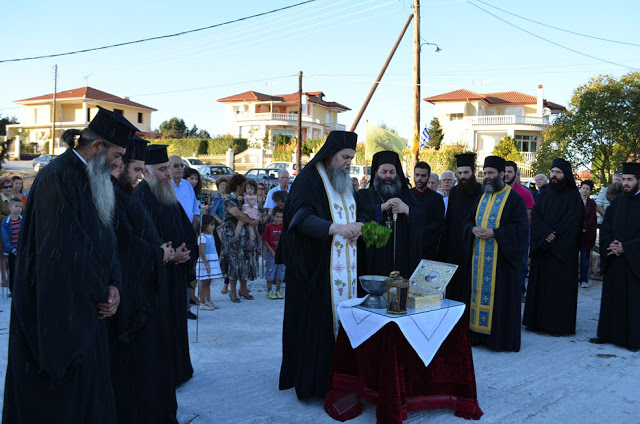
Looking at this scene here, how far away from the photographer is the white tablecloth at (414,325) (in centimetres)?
408

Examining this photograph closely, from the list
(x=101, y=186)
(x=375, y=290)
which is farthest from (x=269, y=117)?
(x=101, y=186)

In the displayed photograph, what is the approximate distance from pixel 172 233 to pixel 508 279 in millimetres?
3934

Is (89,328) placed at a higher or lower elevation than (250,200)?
lower

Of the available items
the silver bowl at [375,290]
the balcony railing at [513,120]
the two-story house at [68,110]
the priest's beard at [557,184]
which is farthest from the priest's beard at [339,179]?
the two-story house at [68,110]

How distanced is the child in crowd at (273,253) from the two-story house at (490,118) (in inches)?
1465

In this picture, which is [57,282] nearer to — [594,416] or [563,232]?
[594,416]

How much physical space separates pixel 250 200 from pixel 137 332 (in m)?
5.67

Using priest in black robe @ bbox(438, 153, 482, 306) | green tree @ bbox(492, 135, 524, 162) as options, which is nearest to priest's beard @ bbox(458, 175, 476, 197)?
priest in black robe @ bbox(438, 153, 482, 306)

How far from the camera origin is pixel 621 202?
700 centimetres

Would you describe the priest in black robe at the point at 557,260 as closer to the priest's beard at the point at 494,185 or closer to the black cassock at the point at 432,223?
the priest's beard at the point at 494,185

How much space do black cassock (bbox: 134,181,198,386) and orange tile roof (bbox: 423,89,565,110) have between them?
51.2 meters

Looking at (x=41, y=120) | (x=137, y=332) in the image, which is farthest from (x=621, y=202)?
(x=41, y=120)

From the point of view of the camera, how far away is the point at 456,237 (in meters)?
7.49

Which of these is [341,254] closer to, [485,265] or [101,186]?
[101,186]
